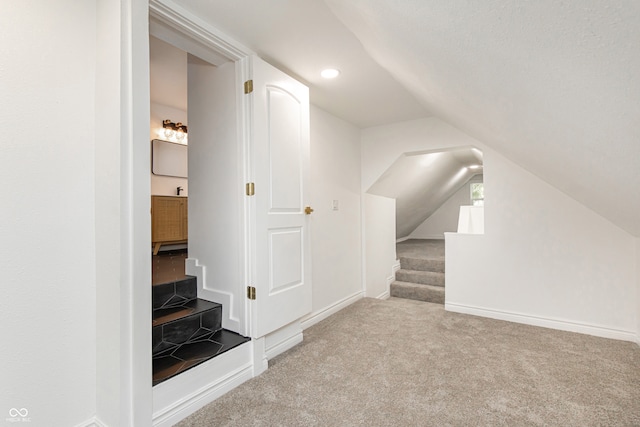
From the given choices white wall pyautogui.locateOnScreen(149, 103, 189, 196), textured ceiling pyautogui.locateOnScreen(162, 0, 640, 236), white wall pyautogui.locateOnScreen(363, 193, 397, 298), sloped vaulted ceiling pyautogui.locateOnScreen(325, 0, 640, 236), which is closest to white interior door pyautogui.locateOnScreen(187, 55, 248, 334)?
textured ceiling pyautogui.locateOnScreen(162, 0, 640, 236)

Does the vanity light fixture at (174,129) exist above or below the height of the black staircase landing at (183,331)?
above

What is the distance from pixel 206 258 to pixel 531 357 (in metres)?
2.47

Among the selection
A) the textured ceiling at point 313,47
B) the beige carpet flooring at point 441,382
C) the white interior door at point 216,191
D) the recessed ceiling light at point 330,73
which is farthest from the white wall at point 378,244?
the white interior door at point 216,191

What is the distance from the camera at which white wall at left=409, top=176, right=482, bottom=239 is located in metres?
7.14

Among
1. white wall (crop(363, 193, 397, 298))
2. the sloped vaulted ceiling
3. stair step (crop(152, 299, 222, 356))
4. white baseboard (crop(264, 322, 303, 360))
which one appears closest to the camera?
the sloped vaulted ceiling

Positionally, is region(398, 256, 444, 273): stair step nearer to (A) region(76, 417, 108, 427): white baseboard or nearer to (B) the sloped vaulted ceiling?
(B) the sloped vaulted ceiling

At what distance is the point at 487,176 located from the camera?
295 cm

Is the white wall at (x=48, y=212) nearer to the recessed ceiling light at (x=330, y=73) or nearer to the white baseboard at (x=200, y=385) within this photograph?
the white baseboard at (x=200, y=385)

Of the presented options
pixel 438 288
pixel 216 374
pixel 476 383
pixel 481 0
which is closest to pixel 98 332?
pixel 216 374

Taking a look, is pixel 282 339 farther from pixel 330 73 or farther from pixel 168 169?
pixel 168 169

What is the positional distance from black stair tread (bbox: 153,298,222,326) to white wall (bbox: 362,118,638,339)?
8.11ft

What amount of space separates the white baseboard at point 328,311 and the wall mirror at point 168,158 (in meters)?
2.81

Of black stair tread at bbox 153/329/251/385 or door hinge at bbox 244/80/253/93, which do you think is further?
door hinge at bbox 244/80/253/93

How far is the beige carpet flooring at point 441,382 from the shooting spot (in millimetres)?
1492
